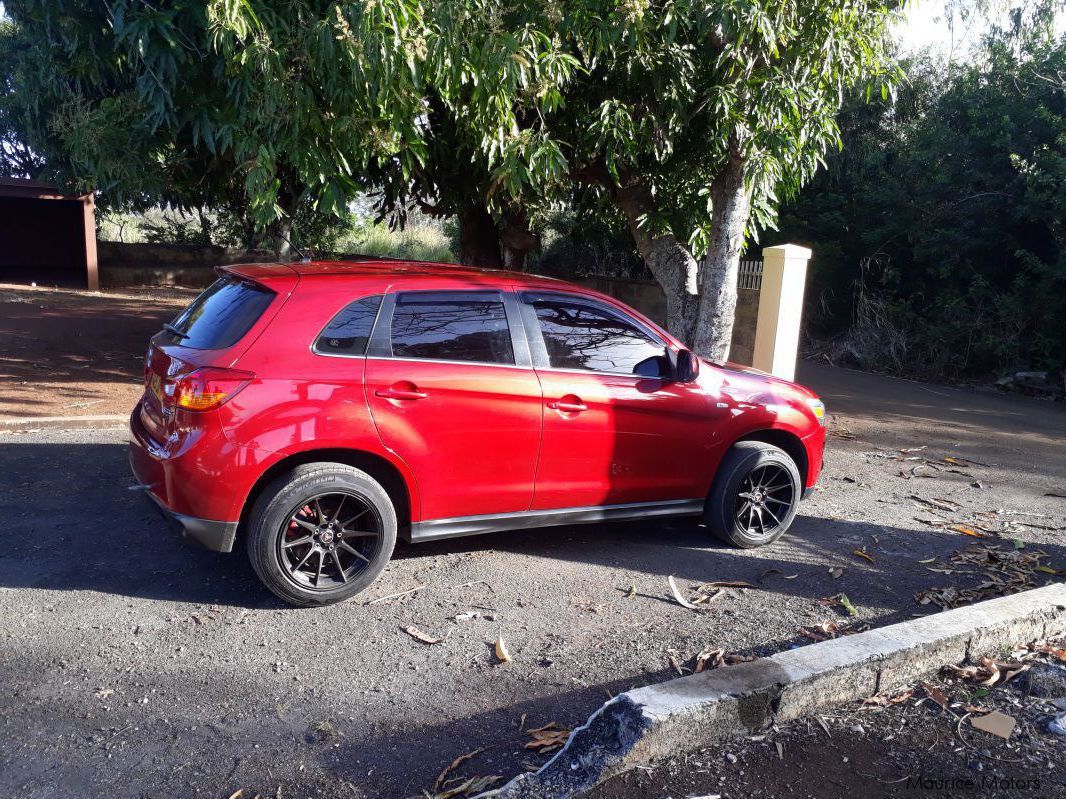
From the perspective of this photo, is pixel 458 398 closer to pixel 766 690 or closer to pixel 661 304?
pixel 766 690

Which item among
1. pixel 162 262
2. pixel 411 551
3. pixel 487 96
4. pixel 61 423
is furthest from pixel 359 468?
pixel 162 262

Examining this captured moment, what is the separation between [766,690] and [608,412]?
2.01 m

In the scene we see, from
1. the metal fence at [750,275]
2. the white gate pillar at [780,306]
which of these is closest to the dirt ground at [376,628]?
the white gate pillar at [780,306]

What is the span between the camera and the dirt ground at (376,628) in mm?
3324

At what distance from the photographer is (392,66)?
6578 millimetres

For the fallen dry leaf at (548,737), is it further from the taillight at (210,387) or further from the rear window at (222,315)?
the rear window at (222,315)

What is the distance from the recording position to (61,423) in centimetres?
797

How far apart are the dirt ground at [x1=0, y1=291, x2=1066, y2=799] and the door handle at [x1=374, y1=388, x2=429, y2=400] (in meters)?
1.10

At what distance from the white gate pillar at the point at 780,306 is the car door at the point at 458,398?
5254mm

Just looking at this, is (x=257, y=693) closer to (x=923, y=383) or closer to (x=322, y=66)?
(x=322, y=66)

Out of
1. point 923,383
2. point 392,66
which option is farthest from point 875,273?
point 392,66

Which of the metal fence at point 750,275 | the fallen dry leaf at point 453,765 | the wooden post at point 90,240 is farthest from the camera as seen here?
the wooden post at point 90,240

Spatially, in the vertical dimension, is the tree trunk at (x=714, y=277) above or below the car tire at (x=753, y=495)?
above

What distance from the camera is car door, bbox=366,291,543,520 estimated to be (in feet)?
15.3
